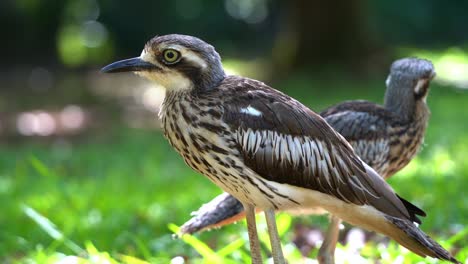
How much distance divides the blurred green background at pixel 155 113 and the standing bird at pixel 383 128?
22 cm

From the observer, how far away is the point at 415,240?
3.81 metres

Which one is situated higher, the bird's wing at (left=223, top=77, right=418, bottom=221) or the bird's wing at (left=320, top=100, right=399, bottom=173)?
the bird's wing at (left=320, top=100, right=399, bottom=173)

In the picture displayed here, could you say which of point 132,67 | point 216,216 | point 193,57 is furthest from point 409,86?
point 132,67

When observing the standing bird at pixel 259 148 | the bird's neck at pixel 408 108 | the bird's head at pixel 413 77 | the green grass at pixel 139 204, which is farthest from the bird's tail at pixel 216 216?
the bird's head at pixel 413 77

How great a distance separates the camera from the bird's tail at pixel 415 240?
3.75m

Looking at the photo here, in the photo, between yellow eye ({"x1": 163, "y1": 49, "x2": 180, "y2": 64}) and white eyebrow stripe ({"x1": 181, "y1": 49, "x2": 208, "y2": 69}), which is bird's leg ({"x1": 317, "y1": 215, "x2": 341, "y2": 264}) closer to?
white eyebrow stripe ({"x1": 181, "y1": 49, "x2": 208, "y2": 69})

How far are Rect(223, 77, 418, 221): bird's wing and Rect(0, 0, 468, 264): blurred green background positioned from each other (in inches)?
25.6

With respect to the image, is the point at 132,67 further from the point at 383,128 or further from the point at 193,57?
the point at 383,128

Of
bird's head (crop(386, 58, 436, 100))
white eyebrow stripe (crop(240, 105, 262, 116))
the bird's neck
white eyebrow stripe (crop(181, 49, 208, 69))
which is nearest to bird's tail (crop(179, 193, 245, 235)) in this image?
white eyebrow stripe (crop(240, 105, 262, 116))

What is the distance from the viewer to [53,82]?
2255 centimetres

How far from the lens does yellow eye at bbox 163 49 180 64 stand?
3.84 metres

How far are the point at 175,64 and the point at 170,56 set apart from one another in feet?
0.15

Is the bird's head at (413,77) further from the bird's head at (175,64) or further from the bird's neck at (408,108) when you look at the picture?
the bird's head at (175,64)

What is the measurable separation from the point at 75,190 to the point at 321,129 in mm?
4092
